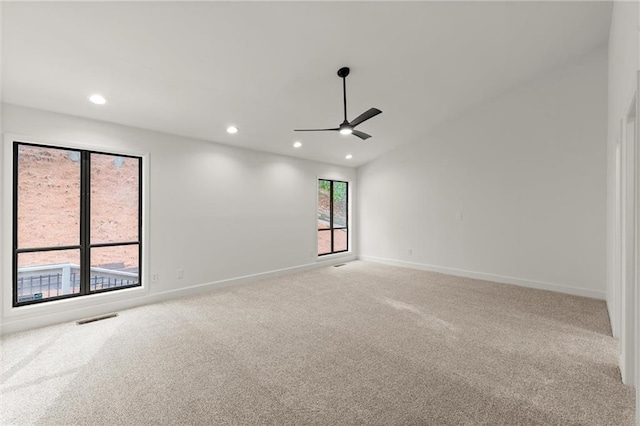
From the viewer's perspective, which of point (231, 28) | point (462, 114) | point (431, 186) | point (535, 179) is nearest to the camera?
point (231, 28)

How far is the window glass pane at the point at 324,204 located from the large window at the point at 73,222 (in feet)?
12.9

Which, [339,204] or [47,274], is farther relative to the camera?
[339,204]

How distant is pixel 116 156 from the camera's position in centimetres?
405

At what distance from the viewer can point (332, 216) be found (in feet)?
24.2

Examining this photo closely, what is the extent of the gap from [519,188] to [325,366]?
15.2 feet

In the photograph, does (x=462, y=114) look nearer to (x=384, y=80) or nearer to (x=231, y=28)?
(x=384, y=80)

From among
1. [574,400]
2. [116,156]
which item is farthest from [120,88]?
[574,400]

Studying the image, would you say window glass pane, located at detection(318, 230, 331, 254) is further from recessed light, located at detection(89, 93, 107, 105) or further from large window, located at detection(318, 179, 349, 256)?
recessed light, located at detection(89, 93, 107, 105)

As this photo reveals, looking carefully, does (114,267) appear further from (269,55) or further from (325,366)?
(269,55)

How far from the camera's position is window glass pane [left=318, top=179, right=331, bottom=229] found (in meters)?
7.11

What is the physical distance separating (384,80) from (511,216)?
3377mm

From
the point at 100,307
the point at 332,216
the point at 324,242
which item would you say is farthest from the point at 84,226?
the point at 332,216

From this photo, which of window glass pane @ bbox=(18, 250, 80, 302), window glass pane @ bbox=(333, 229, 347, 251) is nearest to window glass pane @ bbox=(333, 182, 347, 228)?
window glass pane @ bbox=(333, 229, 347, 251)

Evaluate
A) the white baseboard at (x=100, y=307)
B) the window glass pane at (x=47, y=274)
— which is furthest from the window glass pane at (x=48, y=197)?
the white baseboard at (x=100, y=307)
